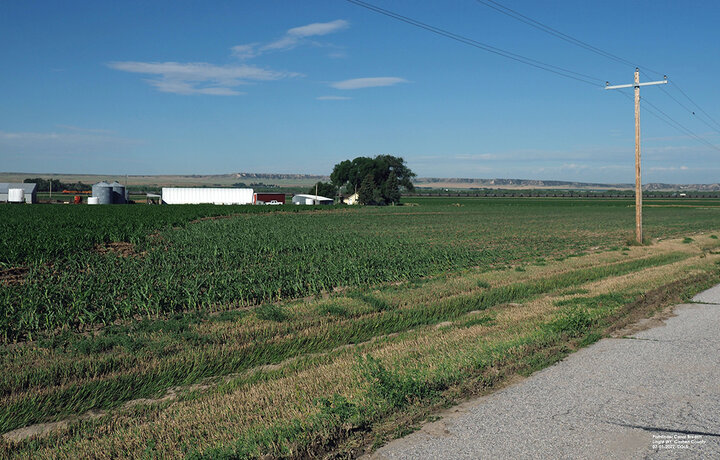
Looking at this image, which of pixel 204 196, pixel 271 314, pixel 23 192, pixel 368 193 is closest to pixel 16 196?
pixel 23 192

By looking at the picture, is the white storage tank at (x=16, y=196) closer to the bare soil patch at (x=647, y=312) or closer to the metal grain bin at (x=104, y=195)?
the metal grain bin at (x=104, y=195)

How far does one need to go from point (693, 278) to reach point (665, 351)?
974 cm

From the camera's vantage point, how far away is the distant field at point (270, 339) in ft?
20.2

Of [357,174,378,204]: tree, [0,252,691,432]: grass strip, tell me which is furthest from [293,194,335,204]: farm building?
[0,252,691,432]: grass strip

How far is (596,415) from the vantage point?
6348mm

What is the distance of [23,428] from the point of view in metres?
6.45

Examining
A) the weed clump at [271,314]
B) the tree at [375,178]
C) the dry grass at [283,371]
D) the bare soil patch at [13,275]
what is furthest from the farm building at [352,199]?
the weed clump at [271,314]

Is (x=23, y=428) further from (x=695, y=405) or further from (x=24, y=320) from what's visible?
(x=695, y=405)

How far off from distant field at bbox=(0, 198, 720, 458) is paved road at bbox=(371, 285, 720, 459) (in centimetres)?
45

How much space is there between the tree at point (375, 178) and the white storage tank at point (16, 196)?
5924cm

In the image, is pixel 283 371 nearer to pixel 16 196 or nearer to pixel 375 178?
pixel 16 196

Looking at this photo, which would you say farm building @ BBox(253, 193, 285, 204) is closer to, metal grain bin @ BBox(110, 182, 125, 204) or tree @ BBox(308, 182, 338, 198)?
metal grain bin @ BBox(110, 182, 125, 204)

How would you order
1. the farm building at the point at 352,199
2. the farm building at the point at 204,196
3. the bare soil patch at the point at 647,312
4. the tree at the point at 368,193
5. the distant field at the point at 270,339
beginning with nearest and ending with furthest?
the distant field at the point at 270,339, the bare soil patch at the point at 647,312, the farm building at the point at 204,196, the tree at the point at 368,193, the farm building at the point at 352,199

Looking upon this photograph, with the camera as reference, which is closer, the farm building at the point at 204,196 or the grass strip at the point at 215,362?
the grass strip at the point at 215,362
